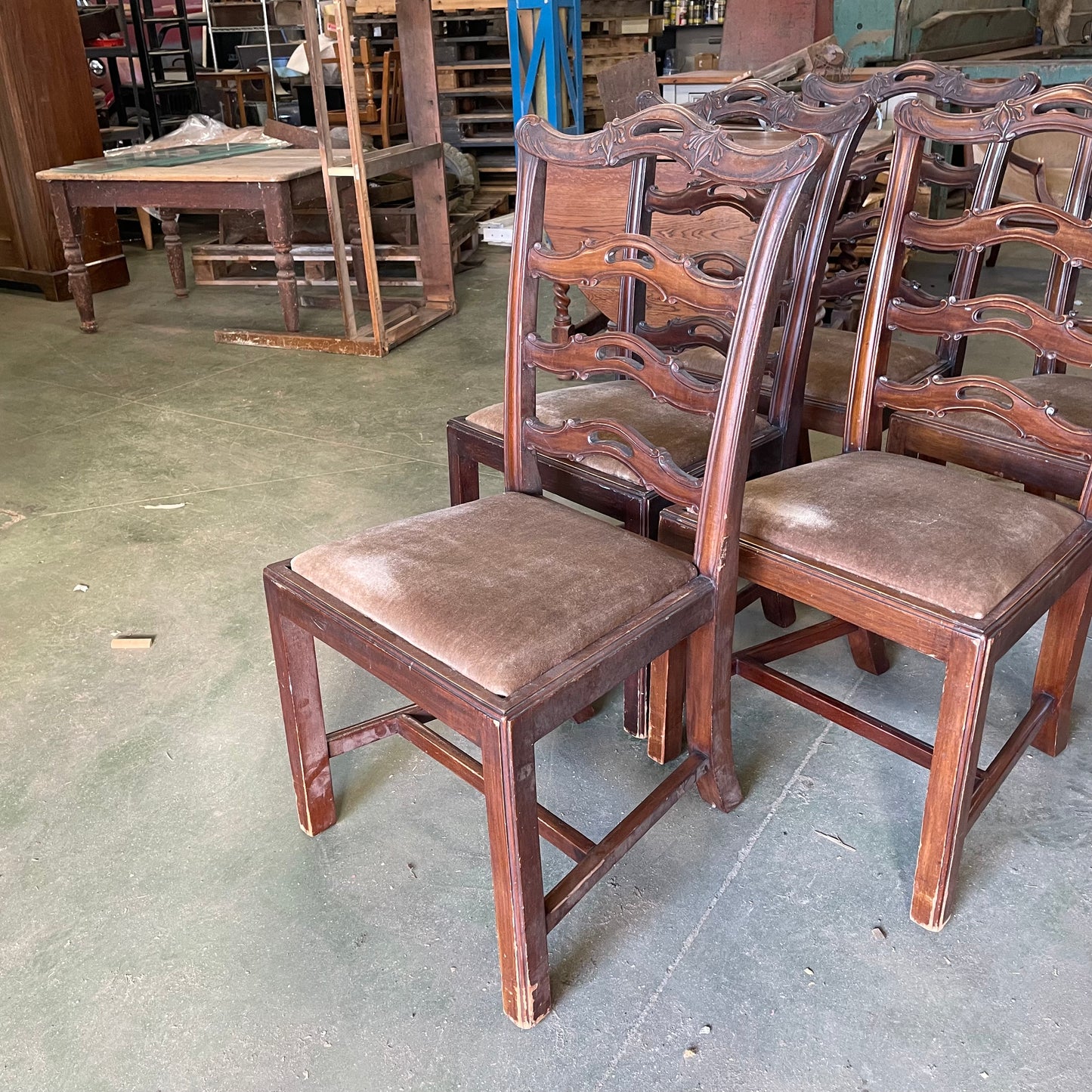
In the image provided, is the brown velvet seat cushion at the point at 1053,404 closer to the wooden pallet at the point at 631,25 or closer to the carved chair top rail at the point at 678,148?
the carved chair top rail at the point at 678,148

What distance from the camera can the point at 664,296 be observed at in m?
1.38

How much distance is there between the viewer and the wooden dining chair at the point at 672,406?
171 centimetres

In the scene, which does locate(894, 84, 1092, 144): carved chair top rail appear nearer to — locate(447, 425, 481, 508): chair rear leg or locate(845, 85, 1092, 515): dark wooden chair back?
locate(845, 85, 1092, 515): dark wooden chair back

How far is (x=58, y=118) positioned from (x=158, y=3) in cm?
953

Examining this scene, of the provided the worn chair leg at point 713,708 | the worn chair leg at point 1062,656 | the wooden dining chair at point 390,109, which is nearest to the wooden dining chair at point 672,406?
the worn chair leg at point 713,708

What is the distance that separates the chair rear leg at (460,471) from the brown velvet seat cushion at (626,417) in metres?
0.06

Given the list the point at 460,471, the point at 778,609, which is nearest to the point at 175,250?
the point at 460,471

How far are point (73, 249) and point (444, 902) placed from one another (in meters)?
3.89

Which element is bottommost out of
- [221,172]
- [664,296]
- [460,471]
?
[460,471]

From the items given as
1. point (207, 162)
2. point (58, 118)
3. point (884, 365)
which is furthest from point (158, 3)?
point (884, 365)

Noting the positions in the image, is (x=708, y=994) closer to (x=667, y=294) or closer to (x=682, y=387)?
(x=682, y=387)

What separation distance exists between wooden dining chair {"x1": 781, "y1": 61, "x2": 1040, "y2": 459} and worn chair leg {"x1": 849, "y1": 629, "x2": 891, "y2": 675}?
0.41m

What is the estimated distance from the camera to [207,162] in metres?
4.30

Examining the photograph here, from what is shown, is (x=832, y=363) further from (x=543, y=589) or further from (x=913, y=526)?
(x=543, y=589)
